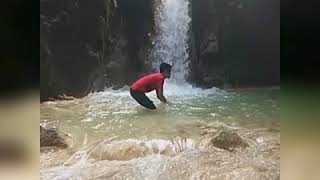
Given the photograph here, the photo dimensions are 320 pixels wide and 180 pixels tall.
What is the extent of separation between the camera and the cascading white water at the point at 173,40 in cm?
258

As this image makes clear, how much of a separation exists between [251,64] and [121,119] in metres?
0.83

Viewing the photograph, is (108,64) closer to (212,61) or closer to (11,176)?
(212,61)

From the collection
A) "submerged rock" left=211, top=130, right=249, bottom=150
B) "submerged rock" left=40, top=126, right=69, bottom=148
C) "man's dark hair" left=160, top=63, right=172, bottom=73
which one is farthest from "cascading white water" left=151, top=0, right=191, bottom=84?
"submerged rock" left=40, top=126, right=69, bottom=148

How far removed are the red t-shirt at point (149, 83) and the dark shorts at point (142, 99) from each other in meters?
0.02


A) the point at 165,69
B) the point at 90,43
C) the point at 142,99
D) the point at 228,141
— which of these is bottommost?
the point at 228,141

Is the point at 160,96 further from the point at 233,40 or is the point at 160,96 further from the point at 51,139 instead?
the point at 51,139

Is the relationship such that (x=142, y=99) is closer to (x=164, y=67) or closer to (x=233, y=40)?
(x=164, y=67)

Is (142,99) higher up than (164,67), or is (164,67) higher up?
(164,67)

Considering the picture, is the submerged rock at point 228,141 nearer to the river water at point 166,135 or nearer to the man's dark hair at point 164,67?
the river water at point 166,135

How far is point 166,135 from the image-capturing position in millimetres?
→ 2543

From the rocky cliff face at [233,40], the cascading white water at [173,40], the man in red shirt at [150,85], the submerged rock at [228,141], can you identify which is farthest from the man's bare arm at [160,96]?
the submerged rock at [228,141]

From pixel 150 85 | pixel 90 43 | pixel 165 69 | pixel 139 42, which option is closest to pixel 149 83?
pixel 150 85

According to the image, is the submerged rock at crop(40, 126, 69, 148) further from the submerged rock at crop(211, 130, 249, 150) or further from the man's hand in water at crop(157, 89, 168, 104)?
the submerged rock at crop(211, 130, 249, 150)

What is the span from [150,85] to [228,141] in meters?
0.56
